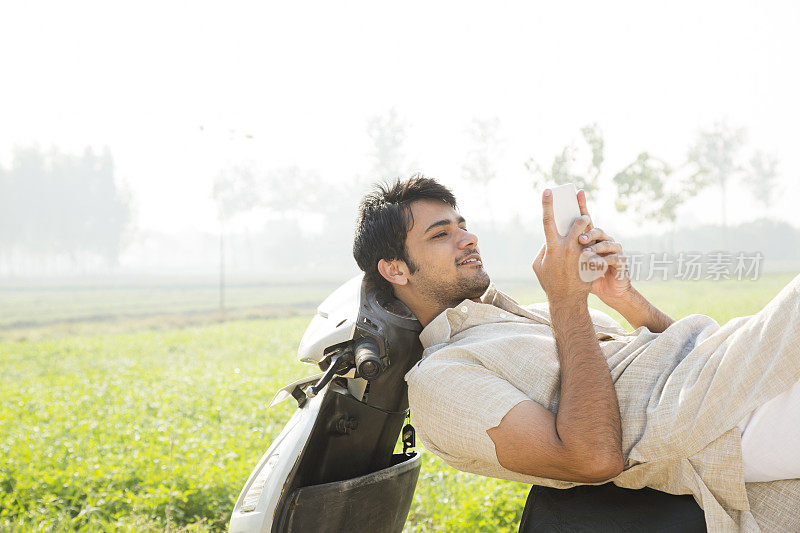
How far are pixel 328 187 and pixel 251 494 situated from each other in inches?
1614

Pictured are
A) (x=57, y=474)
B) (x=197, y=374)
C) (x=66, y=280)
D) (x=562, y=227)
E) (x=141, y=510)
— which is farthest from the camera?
(x=66, y=280)

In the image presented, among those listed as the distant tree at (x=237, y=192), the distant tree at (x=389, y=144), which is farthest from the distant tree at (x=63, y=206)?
the distant tree at (x=389, y=144)

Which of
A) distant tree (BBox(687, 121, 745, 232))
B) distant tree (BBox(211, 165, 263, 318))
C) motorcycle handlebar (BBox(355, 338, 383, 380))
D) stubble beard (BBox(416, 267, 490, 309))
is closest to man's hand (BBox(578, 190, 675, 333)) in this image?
stubble beard (BBox(416, 267, 490, 309))

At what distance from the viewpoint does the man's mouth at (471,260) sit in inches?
82.6

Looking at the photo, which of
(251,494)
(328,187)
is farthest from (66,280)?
(251,494)

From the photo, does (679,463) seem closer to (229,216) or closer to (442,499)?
(442,499)

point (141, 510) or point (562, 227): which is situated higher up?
point (562, 227)

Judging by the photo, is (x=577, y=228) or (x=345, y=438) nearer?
(x=577, y=228)

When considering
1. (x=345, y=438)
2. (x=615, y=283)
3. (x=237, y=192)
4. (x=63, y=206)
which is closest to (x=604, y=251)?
(x=615, y=283)

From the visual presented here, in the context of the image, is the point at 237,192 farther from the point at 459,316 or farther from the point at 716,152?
the point at 459,316

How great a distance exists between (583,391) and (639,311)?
64 centimetres

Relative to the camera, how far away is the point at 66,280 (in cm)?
4094

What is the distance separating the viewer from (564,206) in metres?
1.62

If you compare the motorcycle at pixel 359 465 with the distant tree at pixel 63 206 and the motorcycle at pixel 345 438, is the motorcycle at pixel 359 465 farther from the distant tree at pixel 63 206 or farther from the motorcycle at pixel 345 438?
the distant tree at pixel 63 206
